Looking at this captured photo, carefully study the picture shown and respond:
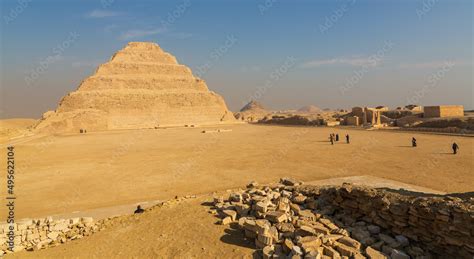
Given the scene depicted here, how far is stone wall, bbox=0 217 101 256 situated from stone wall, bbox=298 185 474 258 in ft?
16.9

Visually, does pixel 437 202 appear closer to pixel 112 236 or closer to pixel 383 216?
pixel 383 216

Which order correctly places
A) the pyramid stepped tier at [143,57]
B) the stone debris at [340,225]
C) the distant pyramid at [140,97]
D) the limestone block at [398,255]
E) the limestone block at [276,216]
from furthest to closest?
the pyramid stepped tier at [143,57] → the distant pyramid at [140,97] → the limestone block at [276,216] → the stone debris at [340,225] → the limestone block at [398,255]

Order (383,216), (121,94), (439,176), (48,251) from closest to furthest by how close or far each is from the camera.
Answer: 1. (383,216)
2. (48,251)
3. (439,176)
4. (121,94)

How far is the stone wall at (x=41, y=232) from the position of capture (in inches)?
251

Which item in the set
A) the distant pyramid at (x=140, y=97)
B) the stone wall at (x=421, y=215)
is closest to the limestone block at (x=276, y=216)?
the stone wall at (x=421, y=215)

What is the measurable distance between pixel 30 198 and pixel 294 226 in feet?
28.7

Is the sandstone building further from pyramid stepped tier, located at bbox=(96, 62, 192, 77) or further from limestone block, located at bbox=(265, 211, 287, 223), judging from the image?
→ pyramid stepped tier, located at bbox=(96, 62, 192, 77)

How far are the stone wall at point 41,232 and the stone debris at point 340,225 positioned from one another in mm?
3076

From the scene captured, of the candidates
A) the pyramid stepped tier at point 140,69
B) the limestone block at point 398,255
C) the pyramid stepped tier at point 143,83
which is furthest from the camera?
the pyramid stepped tier at point 140,69

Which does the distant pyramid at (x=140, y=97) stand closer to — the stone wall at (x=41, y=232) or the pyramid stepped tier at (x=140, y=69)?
the pyramid stepped tier at (x=140, y=69)

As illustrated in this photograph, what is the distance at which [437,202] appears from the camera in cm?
493

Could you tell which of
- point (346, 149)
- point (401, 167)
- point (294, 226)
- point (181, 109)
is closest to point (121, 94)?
point (181, 109)

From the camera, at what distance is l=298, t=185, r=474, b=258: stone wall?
4505mm

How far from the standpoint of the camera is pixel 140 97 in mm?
71438
